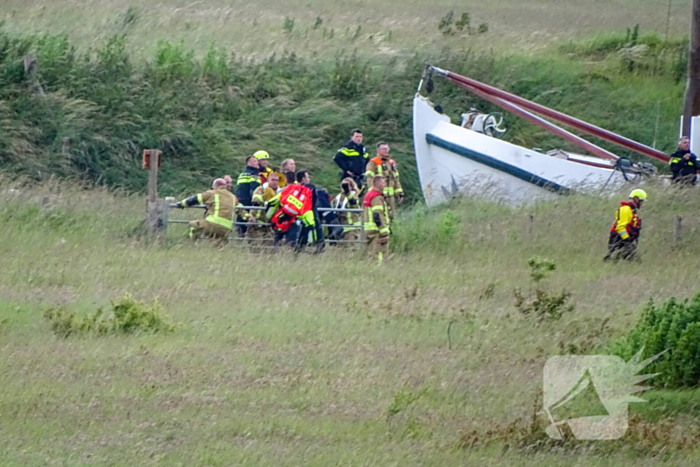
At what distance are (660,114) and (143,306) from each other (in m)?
20.3

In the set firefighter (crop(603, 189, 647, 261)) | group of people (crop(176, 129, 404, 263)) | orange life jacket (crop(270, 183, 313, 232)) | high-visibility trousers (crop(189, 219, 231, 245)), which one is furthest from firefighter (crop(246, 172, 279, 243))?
firefighter (crop(603, 189, 647, 261))

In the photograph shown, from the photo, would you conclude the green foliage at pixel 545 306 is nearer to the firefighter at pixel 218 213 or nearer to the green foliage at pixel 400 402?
the green foliage at pixel 400 402

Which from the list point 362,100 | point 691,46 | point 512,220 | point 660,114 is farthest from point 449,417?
point 660,114

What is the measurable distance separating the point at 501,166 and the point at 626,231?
5420 mm

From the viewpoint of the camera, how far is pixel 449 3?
41.6 metres

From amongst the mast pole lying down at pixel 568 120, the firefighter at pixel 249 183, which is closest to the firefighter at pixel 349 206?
the firefighter at pixel 249 183

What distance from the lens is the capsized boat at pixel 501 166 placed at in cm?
2050

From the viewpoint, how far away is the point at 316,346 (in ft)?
32.2

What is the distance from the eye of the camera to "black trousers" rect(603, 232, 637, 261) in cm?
1549

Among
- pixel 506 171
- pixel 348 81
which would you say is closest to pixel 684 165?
pixel 506 171

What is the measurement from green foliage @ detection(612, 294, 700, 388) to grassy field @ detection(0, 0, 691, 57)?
19476 millimetres

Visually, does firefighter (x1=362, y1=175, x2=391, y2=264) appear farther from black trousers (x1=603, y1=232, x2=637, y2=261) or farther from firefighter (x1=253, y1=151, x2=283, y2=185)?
black trousers (x1=603, y1=232, x2=637, y2=261)

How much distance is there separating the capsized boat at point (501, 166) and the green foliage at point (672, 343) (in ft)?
37.0

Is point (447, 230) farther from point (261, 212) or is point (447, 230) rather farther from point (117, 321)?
point (117, 321)
